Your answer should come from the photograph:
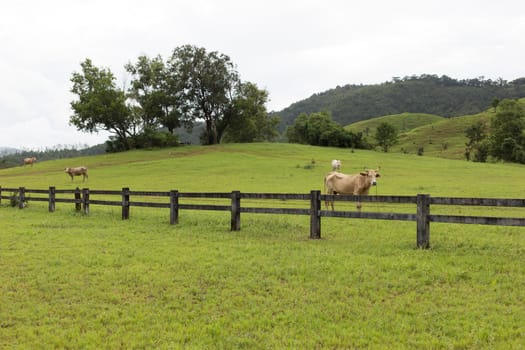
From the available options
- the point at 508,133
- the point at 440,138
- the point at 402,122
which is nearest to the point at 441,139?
the point at 440,138

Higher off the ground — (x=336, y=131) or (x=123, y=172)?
(x=336, y=131)

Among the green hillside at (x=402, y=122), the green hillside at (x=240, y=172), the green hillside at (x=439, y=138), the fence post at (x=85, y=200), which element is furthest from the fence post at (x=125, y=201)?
the green hillside at (x=402, y=122)

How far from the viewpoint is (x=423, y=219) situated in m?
9.45

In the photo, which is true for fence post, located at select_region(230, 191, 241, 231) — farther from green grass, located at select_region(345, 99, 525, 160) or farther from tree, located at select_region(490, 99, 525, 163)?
green grass, located at select_region(345, 99, 525, 160)

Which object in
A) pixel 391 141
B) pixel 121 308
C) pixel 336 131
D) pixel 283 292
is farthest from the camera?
pixel 391 141

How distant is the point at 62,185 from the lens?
115 feet

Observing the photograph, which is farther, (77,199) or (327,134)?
(327,134)

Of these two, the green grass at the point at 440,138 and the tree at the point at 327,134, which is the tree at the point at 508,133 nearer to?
the tree at the point at 327,134

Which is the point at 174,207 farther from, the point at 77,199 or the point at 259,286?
the point at 259,286

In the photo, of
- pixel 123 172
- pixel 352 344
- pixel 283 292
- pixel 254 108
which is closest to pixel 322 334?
pixel 352 344

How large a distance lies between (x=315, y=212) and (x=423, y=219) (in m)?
2.75

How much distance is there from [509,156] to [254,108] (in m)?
42.6

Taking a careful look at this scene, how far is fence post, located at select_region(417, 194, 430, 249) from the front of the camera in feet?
30.8

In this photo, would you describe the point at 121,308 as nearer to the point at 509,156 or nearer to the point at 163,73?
the point at 163,73
